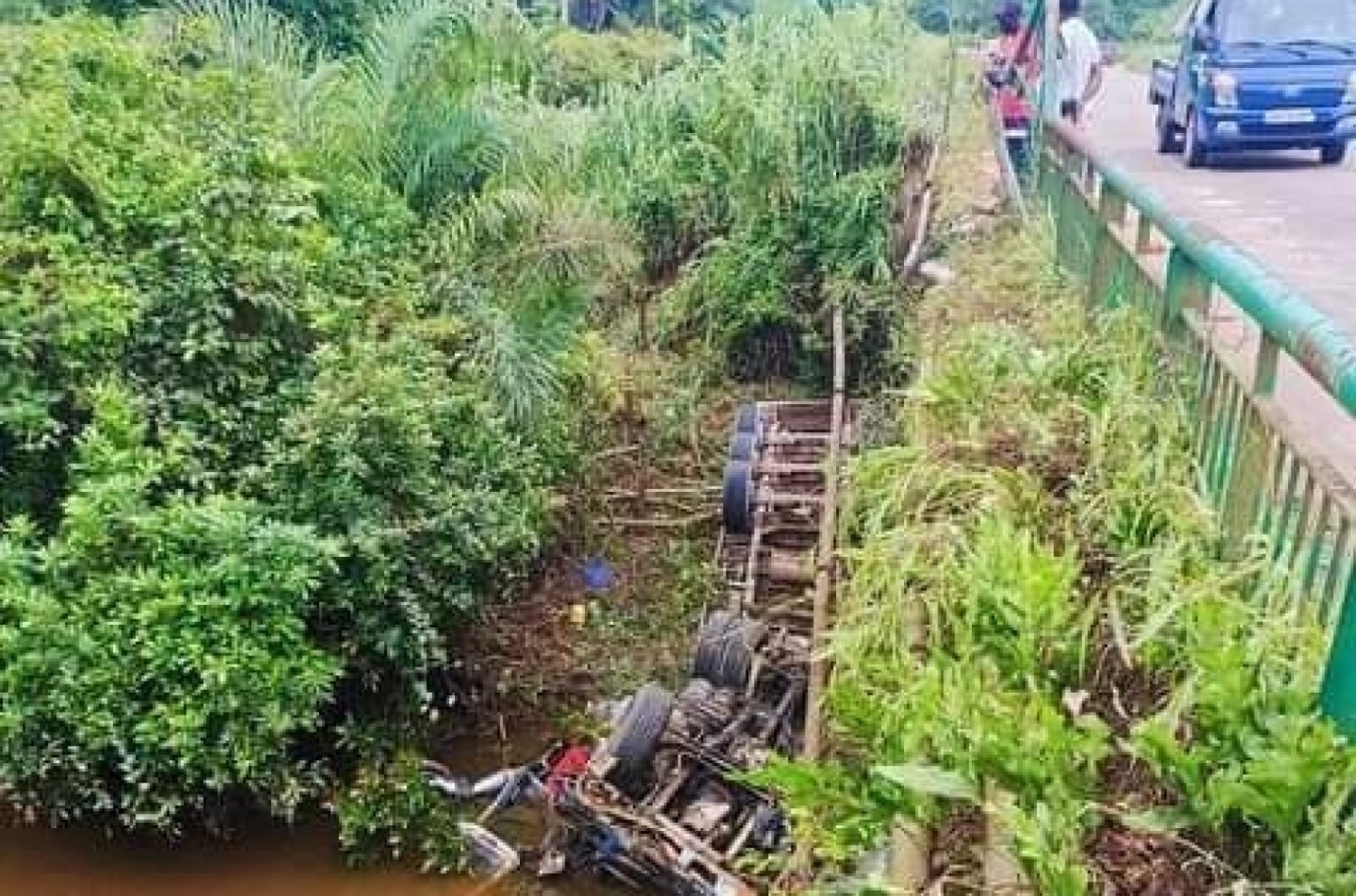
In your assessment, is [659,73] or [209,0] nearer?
[209,0]

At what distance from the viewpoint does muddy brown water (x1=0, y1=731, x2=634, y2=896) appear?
6.12 meters

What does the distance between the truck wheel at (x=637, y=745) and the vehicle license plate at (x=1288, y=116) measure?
29.9ft

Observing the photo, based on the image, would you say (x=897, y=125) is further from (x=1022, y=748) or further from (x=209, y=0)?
(x=1022, y=748)

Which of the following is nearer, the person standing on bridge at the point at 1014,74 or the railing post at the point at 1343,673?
the railing post at the point at 1343,673

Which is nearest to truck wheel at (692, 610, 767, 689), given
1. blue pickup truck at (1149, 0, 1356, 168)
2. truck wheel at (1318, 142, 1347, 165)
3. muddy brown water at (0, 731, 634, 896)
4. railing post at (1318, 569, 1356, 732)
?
muddy brown water at (0, 731, 634, 896)

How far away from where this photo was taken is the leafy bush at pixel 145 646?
18.3 ft

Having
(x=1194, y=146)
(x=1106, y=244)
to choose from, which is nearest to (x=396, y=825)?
(x=1106, y=244)

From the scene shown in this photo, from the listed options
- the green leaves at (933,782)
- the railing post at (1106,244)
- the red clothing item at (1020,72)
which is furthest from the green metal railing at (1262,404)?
the red clothing item at (1020,72)

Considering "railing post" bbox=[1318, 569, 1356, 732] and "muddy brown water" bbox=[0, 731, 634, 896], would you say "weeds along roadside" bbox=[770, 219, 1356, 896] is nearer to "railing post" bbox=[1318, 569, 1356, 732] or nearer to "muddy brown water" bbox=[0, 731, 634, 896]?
"railing post" bbox=[1318, 569, 1356, 732]

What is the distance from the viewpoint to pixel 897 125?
1050cm

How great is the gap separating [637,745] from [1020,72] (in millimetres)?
8402

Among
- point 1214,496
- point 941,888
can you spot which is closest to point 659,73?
point 1214,496

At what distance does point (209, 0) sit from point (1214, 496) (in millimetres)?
7683

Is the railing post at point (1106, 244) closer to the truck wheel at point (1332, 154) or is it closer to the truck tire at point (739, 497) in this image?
the truck tire at point (739, 497)
